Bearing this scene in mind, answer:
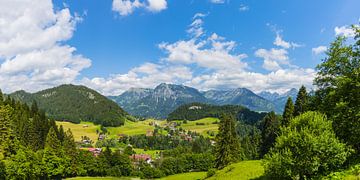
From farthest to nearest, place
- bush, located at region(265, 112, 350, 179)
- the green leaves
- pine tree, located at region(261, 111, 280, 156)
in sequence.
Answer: pine tree, located at region(261, 111, 280, 156) → the green leaves → bush, located at region(265, 112, 350, 179)

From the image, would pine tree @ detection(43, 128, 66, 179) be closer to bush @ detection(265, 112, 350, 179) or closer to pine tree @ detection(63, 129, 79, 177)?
pine tree @ detection(63, 129, 79, 177)

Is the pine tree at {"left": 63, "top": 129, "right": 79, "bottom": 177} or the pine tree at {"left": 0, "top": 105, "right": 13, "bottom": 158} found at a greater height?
the pine tree at {"left": 0, "top": 105, "right": 13, "bottom": 158}

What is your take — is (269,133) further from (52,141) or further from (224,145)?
(52,141)

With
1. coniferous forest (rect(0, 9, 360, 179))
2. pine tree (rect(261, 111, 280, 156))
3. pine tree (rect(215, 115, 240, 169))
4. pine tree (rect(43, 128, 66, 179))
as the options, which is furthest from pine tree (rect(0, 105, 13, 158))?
pine tree (rect(261, 111, 280, 156))

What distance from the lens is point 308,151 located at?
25.3 m

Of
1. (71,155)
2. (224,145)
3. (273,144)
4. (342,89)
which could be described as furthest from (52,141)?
(342,89)

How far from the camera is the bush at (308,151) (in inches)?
989

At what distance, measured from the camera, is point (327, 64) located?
36.8m

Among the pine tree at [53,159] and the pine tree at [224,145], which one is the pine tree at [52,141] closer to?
the pine tree at [53,159]

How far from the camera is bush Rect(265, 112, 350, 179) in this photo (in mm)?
25125

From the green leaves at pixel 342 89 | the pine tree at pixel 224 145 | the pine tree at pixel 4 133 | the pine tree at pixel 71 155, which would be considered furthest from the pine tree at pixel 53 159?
the green leaves at pixel 342 89

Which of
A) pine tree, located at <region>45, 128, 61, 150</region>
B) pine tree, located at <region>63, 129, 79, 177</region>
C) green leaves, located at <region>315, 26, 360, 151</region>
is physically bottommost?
pine tree, located at <region>63, 129, 79, 177</region>

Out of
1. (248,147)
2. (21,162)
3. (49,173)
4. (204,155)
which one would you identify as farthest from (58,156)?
(248,147)

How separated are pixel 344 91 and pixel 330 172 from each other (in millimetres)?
11157
